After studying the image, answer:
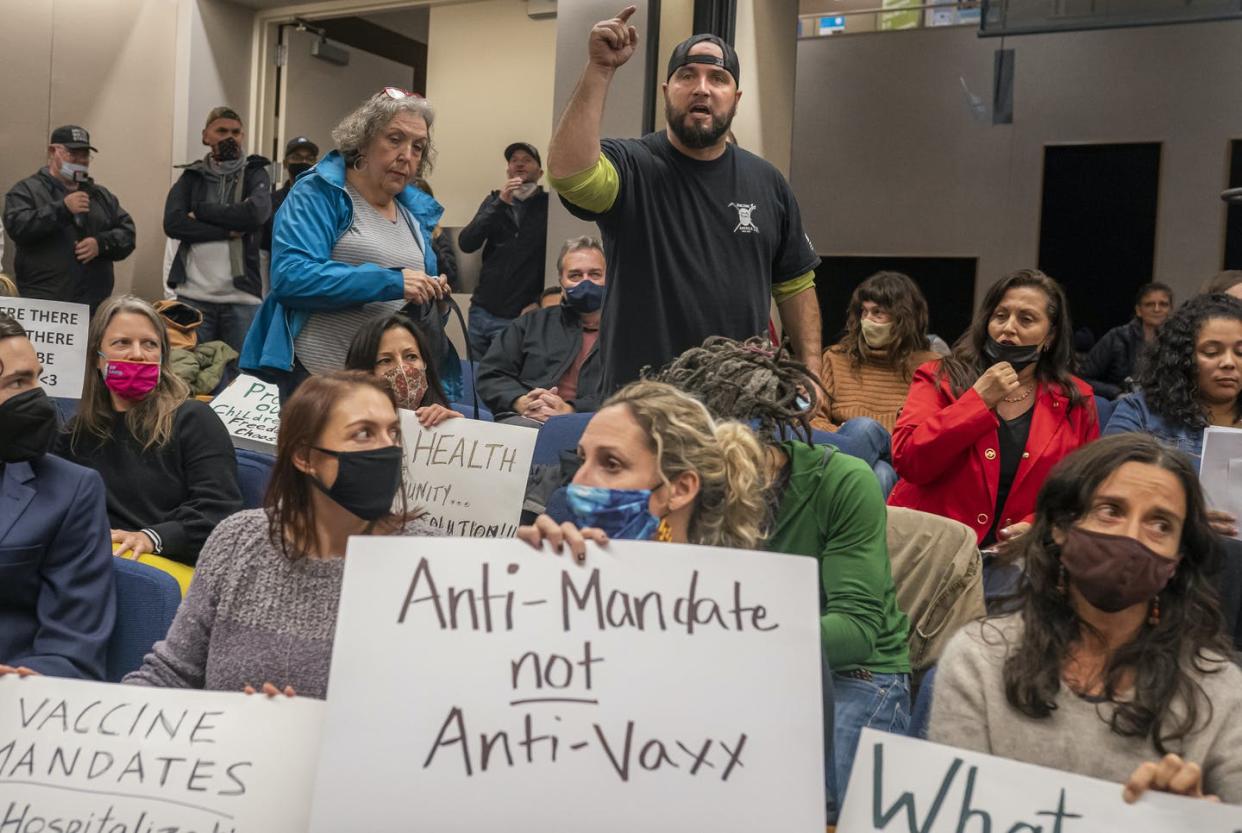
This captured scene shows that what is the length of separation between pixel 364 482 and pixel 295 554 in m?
0.16

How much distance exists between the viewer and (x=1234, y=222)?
959 cm

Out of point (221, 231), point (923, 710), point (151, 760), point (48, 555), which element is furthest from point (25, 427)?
point (221, 231)

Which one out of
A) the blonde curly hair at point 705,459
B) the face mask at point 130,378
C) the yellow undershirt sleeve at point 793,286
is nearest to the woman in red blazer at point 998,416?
the yellow undershirt sleeve at point 793,286

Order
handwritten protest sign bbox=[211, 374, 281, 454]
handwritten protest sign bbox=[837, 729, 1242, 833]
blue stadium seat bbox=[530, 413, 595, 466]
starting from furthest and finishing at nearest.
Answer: handwritten protest sign bbox=[211, 374, 281, 454] < blue stadium seat bbox=[530, 413, 595, 466] < handwritten protest sign bbox=[837, 729, 1242, 833]

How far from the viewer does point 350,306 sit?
3816 mm

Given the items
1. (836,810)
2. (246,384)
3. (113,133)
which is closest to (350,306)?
(246,384)

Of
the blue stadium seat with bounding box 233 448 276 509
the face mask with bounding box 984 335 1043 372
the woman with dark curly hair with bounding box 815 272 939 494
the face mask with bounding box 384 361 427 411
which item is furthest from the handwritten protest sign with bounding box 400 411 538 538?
the woman with dark curly hair with bounding box 815 272 939 494

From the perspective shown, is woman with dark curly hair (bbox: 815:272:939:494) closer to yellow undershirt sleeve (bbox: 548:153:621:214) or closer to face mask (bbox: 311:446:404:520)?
yellow undershirt sleeve (bbox: 548:153:621:214)

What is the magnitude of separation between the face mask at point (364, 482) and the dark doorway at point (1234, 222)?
8.70 metres

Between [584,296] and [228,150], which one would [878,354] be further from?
[228,150]

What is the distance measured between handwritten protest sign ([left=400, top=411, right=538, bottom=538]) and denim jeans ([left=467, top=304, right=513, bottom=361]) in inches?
160

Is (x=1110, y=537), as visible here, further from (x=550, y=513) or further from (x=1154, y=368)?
(x=1154, y=368)

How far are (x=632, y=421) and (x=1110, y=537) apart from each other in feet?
2.46

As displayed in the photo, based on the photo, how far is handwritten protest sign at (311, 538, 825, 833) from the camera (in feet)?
5.16
